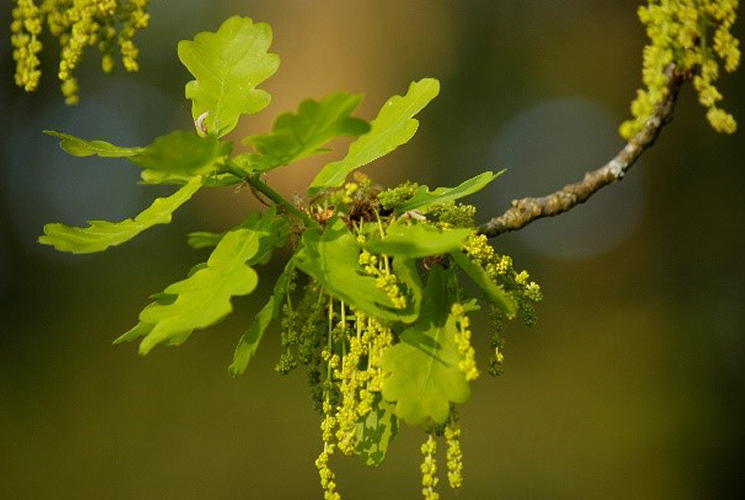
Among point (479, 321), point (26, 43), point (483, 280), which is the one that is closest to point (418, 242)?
point (483, 280)

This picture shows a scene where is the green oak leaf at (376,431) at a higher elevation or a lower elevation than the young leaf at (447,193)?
lower

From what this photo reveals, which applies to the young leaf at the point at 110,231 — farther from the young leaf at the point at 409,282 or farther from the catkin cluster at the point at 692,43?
the catkin cluster at the point at 692,43

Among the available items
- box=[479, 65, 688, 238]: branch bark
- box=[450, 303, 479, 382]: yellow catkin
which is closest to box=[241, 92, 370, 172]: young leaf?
box=[450, 303, 479, 382]: yellow catkin

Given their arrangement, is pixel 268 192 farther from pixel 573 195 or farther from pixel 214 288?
pixel 573 195

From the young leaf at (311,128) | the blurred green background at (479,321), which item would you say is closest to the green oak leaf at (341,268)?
the young leaf at (311,128)

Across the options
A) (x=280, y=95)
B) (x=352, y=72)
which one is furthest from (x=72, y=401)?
→ (x=352, y=72)

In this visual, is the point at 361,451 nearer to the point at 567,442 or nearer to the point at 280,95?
the point at 567,442
